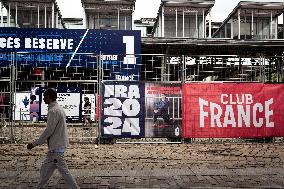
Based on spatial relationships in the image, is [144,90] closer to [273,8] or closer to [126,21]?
[126,21]

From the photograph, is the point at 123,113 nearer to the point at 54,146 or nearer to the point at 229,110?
the point at 229,110

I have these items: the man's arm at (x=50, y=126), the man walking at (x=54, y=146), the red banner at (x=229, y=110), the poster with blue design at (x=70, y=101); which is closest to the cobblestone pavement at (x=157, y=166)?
the red banner at (x=229, y=110)

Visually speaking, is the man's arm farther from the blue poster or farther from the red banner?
the red banner

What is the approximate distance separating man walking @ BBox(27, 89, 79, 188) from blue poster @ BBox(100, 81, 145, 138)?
6576mm

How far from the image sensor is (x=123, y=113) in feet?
40.2

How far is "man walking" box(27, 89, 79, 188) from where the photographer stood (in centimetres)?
547

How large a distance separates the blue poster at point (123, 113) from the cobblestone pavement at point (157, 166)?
503mm

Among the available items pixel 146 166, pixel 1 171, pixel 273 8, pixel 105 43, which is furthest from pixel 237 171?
pixel 273 8

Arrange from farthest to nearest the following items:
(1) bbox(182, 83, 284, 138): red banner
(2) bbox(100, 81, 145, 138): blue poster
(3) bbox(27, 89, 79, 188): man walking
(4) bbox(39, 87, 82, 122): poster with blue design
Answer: (4) bbox(39, 87, 82, 122): poster with blue design → (1) bbox(182, 83, 284, 138): red banner → (2) bbox(100, 81, 145, 138): blue poster → (3) bbox(27, 89, 79, 188): man walking

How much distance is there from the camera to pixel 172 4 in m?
34.5

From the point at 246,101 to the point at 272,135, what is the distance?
156 centimetres

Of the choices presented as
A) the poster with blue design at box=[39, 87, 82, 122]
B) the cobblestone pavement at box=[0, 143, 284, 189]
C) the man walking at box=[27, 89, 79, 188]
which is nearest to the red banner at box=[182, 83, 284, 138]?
the cobblestone pavement at box=[0, 143, 284, 189]

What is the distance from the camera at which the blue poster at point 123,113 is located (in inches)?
482

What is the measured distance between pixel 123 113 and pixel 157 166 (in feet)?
12.9
